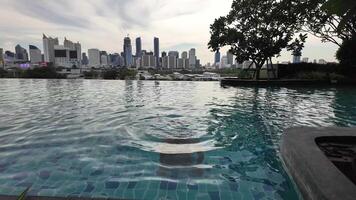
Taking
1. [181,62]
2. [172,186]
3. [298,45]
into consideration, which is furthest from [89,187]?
[181,62]

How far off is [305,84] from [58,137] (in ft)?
62.3

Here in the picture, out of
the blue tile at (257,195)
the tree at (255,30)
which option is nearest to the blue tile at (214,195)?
the blue tile at (257,195)

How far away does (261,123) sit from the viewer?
7750 millimetres

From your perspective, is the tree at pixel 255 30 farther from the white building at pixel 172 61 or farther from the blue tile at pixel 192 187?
the white building at pixel 172 61

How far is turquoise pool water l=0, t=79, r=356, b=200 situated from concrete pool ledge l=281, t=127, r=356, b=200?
298 mm

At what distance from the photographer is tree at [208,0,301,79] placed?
70.9ft

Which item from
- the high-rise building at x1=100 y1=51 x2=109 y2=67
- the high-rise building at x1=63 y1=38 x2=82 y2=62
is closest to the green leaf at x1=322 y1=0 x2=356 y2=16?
the high-rise building at x1=100 y1=51 x2=109 y2=67

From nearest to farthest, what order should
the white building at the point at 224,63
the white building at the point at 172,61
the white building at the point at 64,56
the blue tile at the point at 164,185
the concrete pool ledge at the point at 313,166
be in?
the concrete pool ledge at the point at 313,166 → the blue tile at the point at 164,185 → the white building at the point at 224,63 → the white building at the point at 64,56 → the white building at the point at 172,61

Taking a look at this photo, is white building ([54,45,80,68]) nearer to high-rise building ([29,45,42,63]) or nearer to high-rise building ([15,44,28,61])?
high-rise building ([29,45,42,63])

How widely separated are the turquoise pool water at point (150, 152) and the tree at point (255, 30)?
13.5 meters

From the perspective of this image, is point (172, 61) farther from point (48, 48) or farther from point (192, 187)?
point (192, 187)

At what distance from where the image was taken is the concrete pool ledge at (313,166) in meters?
2.54

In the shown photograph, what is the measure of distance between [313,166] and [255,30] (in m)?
21.4

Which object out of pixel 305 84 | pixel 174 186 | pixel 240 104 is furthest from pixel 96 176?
pixel 305 84
